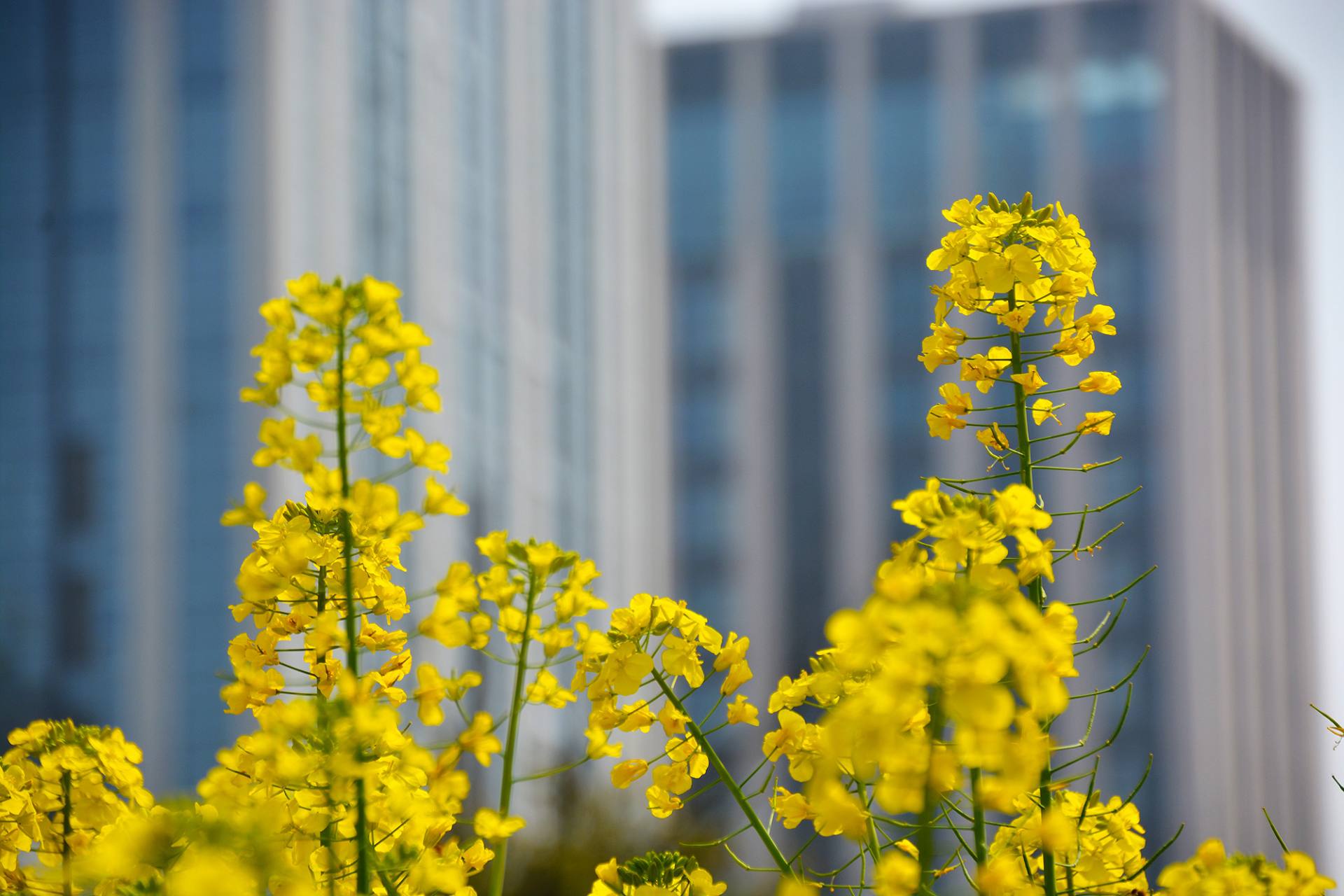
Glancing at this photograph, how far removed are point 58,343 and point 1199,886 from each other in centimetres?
2472

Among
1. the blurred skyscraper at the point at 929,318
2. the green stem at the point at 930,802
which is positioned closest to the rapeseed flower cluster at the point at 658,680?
the green stem at the point at 930,802

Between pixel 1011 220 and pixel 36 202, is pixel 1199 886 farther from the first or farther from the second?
pixel 36 202

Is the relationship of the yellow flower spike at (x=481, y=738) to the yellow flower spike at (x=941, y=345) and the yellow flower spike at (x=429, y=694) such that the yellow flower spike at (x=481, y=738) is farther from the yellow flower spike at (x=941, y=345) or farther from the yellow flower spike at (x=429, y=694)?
the yellow flower spike at (x=941, y=345)

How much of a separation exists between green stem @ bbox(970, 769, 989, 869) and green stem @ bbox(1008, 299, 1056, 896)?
0.12ft

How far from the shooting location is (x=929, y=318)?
4431 centimetres

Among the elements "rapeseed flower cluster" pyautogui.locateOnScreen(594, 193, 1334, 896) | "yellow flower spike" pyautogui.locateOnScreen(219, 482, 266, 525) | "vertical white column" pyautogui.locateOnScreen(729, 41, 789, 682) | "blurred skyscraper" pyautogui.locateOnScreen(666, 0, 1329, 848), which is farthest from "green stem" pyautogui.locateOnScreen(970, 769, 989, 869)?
"vertical white column" pyautogui.locateOnScreen(729, 41, 789, 682)

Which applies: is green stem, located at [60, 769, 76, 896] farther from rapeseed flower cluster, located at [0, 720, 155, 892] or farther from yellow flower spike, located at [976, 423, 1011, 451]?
yellow flower spike, located at [976, 423, 1011, 451]

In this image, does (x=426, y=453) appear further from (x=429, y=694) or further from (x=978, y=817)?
(x=978, y=817)

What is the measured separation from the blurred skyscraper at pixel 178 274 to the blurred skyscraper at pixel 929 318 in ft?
74.2

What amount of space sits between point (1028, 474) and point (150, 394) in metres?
23.5

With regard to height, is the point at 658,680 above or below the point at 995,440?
below

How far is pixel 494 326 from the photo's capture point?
2650cm

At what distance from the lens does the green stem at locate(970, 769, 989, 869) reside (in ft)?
2.74

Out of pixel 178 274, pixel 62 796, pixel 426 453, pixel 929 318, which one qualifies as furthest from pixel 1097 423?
pixel 929 318
